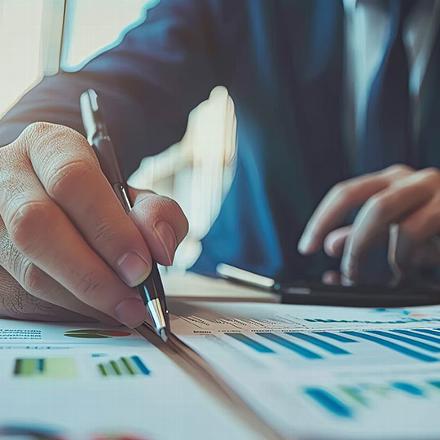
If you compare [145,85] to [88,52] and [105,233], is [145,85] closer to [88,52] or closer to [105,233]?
[105,233]

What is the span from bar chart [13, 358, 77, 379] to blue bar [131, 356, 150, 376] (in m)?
0.02

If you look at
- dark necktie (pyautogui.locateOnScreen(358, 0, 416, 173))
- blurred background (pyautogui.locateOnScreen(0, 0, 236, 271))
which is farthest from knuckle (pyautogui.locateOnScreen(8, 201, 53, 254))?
blurred background (pyautogui.locateOnScreen(0, 0, 236, 271))

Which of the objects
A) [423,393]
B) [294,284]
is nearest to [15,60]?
[294,284]

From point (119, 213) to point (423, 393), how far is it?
0.15 m

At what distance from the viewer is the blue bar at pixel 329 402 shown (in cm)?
14

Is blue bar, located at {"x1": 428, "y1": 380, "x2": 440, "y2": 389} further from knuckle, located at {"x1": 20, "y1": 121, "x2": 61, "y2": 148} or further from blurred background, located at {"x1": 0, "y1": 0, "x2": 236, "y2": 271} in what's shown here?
blurred background, located at {"x1": 0, "y1": 0, "x2": 236, "y2": 271}

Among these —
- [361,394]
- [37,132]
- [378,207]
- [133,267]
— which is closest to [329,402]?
[361,394]

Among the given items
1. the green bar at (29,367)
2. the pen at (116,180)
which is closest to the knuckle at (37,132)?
the pen at (116,180)

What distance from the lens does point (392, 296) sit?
0.40 metres

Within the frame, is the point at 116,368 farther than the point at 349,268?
No

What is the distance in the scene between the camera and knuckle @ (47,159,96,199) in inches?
10.6

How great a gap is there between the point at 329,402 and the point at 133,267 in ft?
0.42

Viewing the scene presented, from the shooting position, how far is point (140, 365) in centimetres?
20

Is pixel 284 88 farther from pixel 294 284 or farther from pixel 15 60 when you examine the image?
pixel 15 60
